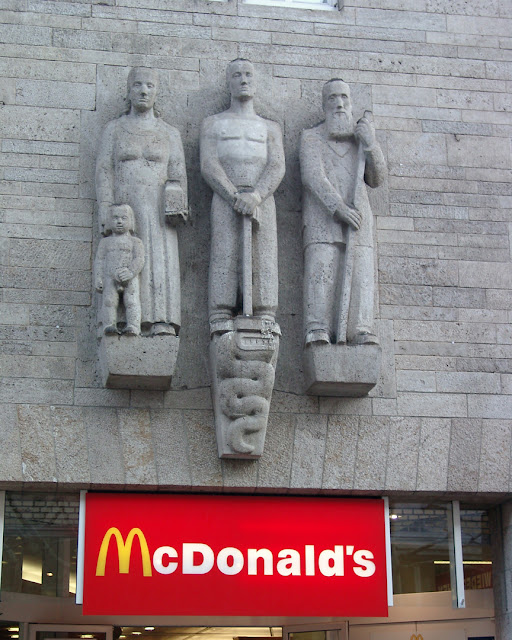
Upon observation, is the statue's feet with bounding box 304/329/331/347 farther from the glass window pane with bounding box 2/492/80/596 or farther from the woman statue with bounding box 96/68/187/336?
the glass window pane with bounding box 2/492/80/596

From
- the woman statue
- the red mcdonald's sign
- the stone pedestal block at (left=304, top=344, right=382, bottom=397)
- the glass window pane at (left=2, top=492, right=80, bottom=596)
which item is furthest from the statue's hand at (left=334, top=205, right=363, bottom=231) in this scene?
Answer: the glass window pane at (left=2, top=492, right=80, bottom=596)

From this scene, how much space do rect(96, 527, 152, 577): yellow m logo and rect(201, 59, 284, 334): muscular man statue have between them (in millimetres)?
1702

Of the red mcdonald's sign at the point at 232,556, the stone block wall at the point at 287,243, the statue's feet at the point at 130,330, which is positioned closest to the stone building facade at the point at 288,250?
the stone block wall at the point at 287,243

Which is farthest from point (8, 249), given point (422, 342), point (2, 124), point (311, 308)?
point (422, 342)

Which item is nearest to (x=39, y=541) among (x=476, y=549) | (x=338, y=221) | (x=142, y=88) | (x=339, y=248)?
(x=339, y=248)

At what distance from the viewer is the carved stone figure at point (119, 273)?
Result: 8.69 metres

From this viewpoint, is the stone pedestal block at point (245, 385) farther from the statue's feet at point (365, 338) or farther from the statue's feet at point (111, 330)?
the statue's feet at point (111, 330)

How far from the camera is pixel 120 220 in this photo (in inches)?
349

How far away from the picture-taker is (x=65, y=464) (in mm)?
8688

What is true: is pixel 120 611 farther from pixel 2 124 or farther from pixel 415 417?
pixel 2 124

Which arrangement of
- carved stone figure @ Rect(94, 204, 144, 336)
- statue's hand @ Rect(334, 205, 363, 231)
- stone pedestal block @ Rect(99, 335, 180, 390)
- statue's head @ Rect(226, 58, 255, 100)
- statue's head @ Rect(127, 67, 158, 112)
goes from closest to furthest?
stone pedestal block @ Rect(99, 335, 180, 390)
carved stone figure @ Rect(94, 204, 144, 336)
statue's hand @ Rect(334, 205, 363, 231)
statue's head @ Rect(127, 67, 158, 112)
statue's head @ Rect(226, 58, 255, 100)

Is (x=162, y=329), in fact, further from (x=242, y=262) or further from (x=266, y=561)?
(x=266, y=561)

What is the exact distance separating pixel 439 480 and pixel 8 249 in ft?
12.8

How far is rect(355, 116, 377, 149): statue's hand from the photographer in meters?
9.37
